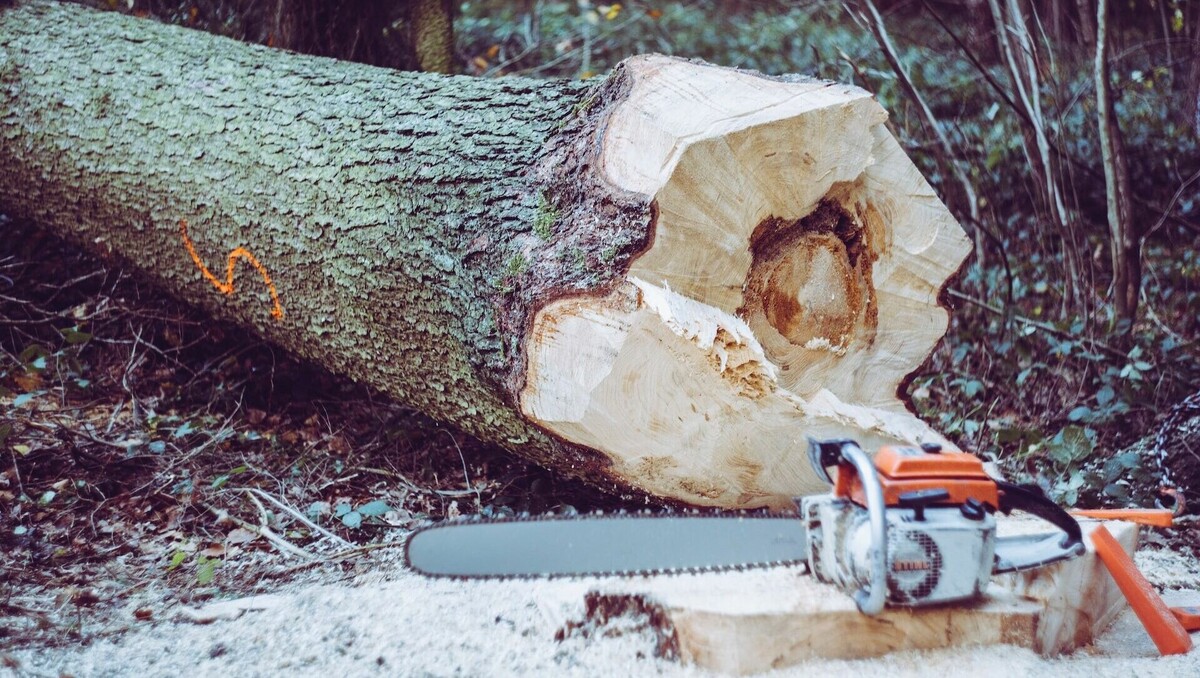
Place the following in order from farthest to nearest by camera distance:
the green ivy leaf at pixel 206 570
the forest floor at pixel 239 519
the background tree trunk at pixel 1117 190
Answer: the background tree trunk at pixel 1117 190 → the green ivy leaf at pixel 206 570 → the forest floor at pixel 239 519

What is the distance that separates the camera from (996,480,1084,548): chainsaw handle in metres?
1.62

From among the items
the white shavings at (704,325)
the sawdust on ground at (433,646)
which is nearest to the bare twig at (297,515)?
the sawdust on ground at (433,646)

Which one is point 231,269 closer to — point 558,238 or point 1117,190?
point 558,238

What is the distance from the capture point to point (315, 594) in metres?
2.04

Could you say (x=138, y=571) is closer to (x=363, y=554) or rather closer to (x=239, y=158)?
(x=363, y=554)

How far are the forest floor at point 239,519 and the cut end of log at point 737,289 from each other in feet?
1.44

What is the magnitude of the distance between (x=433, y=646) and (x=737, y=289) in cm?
113

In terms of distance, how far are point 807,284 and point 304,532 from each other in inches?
65.4

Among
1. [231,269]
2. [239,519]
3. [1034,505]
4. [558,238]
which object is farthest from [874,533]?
[231,269]

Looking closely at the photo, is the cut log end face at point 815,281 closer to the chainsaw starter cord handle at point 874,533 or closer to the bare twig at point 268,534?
the chainsaw starter cord handle at point 874,533

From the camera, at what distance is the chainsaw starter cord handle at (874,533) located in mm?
1438

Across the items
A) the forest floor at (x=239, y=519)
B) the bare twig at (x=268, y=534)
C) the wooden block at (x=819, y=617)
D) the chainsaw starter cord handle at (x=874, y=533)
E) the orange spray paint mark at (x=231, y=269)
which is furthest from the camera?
the orange spray paint mark at (x=231, y=269)

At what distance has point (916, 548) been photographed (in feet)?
4.93

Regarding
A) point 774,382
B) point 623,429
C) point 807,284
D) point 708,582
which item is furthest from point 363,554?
point 807,284
